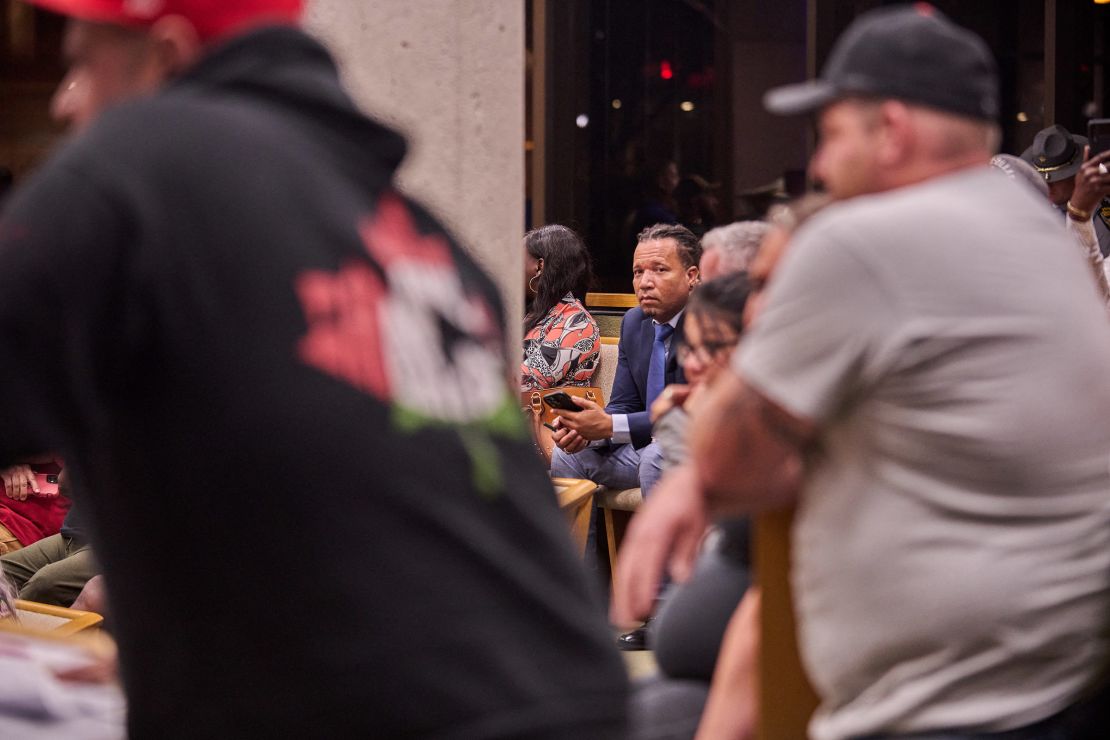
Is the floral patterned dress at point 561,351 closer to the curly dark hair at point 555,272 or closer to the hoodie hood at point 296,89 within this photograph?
the curly dark hair at point 555,272

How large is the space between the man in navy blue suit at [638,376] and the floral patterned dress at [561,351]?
38cm

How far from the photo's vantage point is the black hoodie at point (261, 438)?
948 millimetres

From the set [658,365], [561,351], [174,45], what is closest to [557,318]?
[561,351]

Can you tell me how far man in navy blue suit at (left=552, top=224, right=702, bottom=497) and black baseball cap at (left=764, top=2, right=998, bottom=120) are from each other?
3.21m

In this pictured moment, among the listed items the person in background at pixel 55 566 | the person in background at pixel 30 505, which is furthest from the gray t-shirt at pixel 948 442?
the person in background at pixel 30 505

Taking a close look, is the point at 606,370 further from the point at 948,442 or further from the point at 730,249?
the point at 948,442

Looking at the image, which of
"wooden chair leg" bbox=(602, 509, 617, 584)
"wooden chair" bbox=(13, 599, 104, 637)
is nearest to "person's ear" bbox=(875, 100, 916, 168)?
"wooden chair" bbox=(13, 599, 104, 637)

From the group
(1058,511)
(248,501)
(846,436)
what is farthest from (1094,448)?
(248,501)

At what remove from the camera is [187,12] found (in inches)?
43.1

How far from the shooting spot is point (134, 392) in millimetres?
983

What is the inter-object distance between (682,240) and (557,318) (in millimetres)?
773

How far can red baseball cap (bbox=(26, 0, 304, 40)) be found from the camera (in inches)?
43.1

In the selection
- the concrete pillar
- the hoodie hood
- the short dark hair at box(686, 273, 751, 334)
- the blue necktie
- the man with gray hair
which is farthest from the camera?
Answer: the blue necktie

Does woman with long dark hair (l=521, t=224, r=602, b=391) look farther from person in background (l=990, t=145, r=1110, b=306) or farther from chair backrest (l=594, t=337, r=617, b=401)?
person in background (l=990, t=145, r=1110, b=306)
